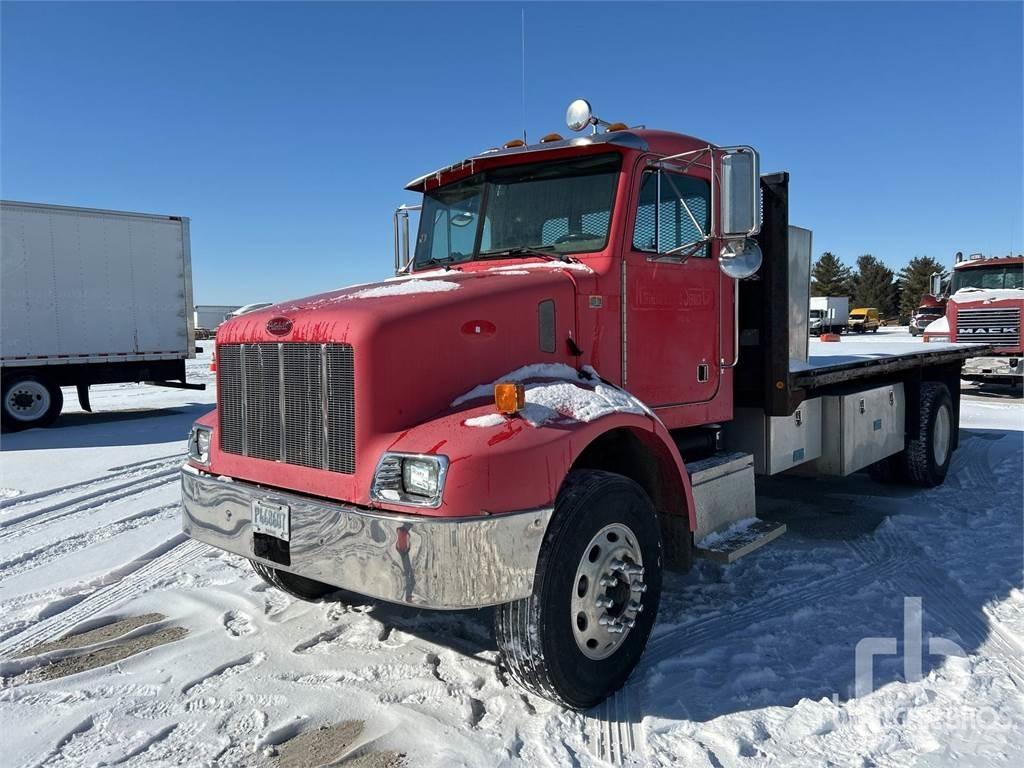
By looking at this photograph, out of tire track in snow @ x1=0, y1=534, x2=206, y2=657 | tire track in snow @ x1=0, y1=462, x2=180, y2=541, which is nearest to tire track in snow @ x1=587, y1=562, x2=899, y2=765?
tire track in snow @ x1=0, y1=534, x2=206, y2=657

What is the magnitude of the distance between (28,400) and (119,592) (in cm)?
1030

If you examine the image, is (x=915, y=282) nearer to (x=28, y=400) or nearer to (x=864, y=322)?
(x=864, y=322)

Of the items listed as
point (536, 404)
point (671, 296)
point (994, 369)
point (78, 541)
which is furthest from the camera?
point (994, 369)

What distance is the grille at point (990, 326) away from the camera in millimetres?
15750

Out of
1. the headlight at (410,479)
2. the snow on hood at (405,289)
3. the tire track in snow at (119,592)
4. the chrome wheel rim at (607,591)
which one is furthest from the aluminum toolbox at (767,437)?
the tire track in snow at (119,592)

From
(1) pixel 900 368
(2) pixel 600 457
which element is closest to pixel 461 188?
(2) pixel 600 457

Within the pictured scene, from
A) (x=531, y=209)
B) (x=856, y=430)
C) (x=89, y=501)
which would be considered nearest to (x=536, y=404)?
(x=531, y=209)

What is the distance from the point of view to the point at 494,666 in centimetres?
368

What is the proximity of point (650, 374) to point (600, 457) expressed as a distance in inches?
28.6

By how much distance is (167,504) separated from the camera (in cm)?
690

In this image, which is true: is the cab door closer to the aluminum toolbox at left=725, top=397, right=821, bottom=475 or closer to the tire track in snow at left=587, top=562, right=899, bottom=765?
the aluminum toolbox at left=725, top=397, right=821, bottom=475

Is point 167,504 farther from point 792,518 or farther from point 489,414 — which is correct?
point 792,518

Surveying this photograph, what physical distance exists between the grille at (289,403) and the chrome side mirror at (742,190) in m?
2.09

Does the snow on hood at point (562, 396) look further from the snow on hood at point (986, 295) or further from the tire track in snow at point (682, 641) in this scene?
the snow on hood at point (986, 295)
